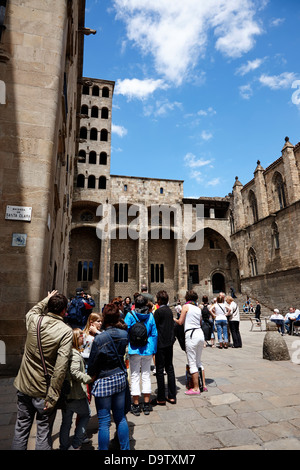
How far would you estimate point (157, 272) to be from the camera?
27.9 metres

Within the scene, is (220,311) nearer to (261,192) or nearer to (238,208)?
(261,192)

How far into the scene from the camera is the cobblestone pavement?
→ 2836 millimetres

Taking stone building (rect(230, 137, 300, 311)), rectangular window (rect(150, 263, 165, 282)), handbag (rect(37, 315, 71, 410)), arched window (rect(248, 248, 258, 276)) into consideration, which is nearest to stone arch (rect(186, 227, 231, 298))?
stone building (rect(230, 137, 300, 311))

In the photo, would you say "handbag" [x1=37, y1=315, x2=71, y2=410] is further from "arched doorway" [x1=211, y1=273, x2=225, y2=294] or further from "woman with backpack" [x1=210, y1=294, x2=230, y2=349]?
"arched doorway" [x1=211, y1=273, x2=225, y2=294]

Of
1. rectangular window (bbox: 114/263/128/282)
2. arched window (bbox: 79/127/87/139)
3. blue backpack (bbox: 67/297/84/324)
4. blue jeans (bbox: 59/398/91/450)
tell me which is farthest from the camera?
arched window (bbox: 79/127/87/139)

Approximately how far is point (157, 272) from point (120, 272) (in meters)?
3.88

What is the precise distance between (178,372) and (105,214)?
799 inches

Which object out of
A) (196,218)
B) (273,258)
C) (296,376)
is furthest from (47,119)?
(196,218)

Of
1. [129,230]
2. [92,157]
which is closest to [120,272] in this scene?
[129,230]

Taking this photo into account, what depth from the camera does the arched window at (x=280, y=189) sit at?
22828 millimetres

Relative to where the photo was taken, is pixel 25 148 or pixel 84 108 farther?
pixel 84 108

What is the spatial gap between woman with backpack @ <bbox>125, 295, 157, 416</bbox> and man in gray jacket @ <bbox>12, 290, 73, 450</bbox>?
5.00 feet

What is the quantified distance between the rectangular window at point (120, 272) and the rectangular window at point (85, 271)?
8.03ft
